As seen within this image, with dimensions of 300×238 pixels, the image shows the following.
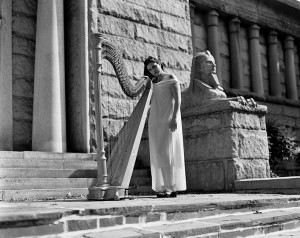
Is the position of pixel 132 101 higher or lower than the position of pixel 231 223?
higher

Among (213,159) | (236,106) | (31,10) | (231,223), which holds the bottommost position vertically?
(231,223)

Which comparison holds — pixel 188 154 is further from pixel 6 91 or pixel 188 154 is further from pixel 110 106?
pixel 6 91

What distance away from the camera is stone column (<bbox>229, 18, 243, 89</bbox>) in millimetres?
15242

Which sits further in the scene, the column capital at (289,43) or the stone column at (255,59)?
the column capital at (289,43)

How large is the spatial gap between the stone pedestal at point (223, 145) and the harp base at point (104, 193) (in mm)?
2933

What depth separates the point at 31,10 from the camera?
920cm

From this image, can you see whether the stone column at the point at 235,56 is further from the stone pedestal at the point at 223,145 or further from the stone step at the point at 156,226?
the stone step at the point at 156,226

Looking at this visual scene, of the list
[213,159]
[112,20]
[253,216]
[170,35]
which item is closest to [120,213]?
[253,216]

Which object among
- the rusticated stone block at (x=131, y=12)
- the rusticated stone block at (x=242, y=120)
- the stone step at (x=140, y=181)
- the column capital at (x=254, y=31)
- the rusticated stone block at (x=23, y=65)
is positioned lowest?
the stone step at (x=140, y=181)

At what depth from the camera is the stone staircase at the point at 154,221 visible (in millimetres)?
3242

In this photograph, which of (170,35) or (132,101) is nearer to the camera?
(132,101)

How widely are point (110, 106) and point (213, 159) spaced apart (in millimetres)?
2557

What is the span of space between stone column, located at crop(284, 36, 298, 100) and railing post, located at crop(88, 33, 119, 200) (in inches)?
514

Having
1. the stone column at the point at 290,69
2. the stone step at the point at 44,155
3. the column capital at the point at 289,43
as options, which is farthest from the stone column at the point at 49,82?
the column capital at the point at 289,43
